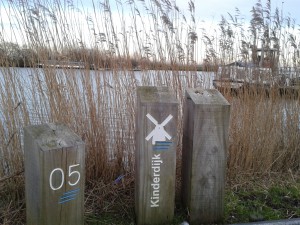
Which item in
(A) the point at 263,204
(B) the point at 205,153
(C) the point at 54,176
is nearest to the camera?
(C) the point at 54,176

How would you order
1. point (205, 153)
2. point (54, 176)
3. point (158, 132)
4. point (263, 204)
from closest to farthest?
1. point (54, 176)
2. point (158, 132)
3. point (205, 153)
4. point (263, 204)

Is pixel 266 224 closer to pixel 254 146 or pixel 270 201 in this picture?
pixel 270 201

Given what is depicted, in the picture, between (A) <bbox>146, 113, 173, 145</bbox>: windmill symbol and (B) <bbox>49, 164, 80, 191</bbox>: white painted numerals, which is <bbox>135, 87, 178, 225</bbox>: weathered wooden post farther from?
(B) <bbox>49, 164, 80, 191</bbox>: white painted numerals

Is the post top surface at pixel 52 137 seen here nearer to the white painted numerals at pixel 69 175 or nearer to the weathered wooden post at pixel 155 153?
the white painted numerals at pixel 69 175

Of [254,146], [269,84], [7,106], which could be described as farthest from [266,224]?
[7,106]

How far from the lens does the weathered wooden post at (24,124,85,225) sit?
1.54 metres

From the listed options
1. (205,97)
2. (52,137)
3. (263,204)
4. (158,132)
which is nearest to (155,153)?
(158,132)

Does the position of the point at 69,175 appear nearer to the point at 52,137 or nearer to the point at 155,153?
the point at 52,137

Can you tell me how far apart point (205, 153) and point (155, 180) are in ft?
1.19

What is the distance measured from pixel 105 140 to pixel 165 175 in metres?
0.80

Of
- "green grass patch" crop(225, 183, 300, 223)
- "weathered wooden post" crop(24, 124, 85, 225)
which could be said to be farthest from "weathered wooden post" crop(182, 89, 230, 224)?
"weathered wooden post" crop(24, 124, 85, 225)

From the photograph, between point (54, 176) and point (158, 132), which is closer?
point (54, 176)

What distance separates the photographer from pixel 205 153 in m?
2.06

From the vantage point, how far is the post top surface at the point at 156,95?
1.90 m
